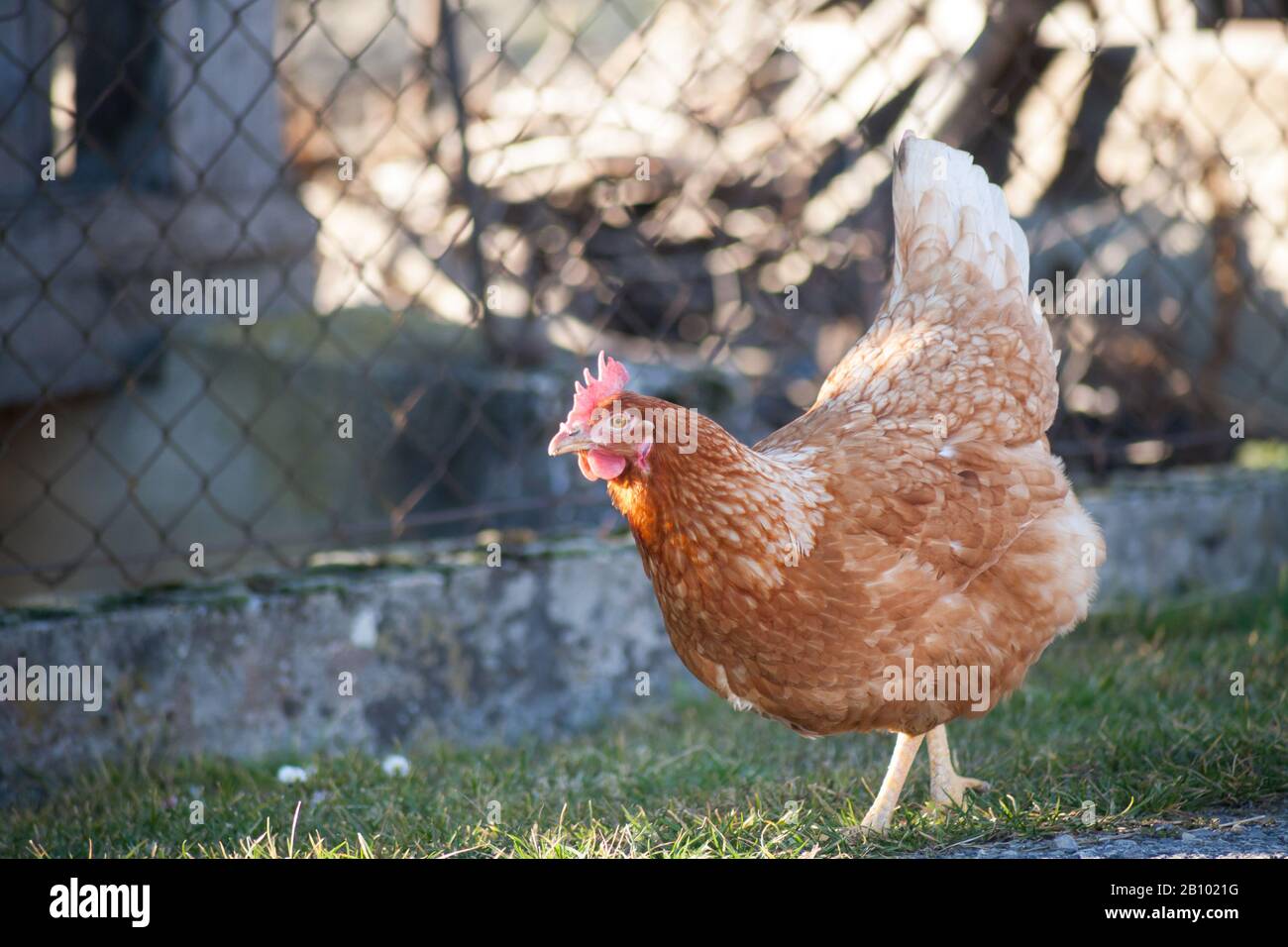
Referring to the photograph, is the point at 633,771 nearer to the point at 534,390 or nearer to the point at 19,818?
the point at 19,818

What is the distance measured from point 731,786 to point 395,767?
0.96 metres

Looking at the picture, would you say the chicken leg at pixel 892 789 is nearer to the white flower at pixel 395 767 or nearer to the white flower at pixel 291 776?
the white flower at pixel 395 767

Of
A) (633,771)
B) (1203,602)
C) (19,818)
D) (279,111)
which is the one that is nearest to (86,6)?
(279,111)

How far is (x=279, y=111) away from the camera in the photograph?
223 inches

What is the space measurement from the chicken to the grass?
0.23 meters

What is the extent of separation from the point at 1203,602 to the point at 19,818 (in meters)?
3.82

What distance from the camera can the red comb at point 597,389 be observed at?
106 inches

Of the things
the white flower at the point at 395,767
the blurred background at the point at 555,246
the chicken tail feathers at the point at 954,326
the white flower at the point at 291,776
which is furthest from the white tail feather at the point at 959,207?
the white flower at the point at 291,776

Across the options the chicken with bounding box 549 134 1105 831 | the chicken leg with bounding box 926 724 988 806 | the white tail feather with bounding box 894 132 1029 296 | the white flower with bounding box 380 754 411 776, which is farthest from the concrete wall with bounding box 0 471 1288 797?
the white tail feather with bounding box 894 132 1029 296

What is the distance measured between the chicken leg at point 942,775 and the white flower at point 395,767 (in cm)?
141

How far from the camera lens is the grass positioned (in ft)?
9.28

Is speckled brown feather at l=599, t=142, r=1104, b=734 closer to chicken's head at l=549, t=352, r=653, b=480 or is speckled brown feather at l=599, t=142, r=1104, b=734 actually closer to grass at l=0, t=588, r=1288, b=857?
chicken's head at l=549, t=352, r=653, b=480

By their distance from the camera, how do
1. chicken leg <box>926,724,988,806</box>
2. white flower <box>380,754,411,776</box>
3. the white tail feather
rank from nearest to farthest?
chicken leg <box>926,724,988,806</box> < the white tail feather < white flower <box>380,754,411,776</box>
